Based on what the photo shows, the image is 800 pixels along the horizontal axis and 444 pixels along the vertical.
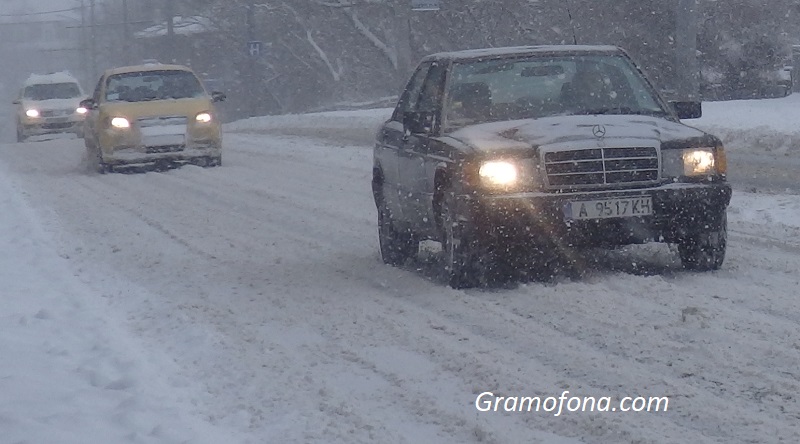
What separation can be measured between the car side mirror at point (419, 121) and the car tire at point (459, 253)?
731 millimetres

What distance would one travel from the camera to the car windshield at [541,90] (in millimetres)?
8508

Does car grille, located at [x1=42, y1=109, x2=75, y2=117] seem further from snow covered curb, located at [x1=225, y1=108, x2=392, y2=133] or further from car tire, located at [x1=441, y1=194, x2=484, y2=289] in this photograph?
car tire, located at [x1=441, y1=194, x2=484, y2=289]

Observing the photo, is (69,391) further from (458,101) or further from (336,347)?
→ (458,101)

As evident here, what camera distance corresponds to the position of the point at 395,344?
21.0ft

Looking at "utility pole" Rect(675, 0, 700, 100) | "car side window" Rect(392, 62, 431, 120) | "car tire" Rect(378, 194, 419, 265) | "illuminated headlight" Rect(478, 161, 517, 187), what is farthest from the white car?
"illuminated headlight" Rect(478, 161, 517, 187)

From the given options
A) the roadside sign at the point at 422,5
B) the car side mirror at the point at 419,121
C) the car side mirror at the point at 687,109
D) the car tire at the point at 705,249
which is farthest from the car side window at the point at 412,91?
the roadside sign at the point at 422,5

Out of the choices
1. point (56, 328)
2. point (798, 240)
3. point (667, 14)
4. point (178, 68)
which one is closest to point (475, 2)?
point (667, 14)

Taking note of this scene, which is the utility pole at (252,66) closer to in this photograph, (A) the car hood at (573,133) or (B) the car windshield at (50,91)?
(B) the car windshield at (50,91)

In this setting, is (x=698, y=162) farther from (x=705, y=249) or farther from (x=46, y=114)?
(x=46, y=114)

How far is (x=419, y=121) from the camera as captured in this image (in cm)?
850

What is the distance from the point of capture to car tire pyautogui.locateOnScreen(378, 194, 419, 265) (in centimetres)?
918

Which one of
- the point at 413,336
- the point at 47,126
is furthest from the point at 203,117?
the point at 413,336

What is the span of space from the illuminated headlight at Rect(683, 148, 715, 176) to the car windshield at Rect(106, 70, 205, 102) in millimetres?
13060

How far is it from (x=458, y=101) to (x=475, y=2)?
3831 centimetres
